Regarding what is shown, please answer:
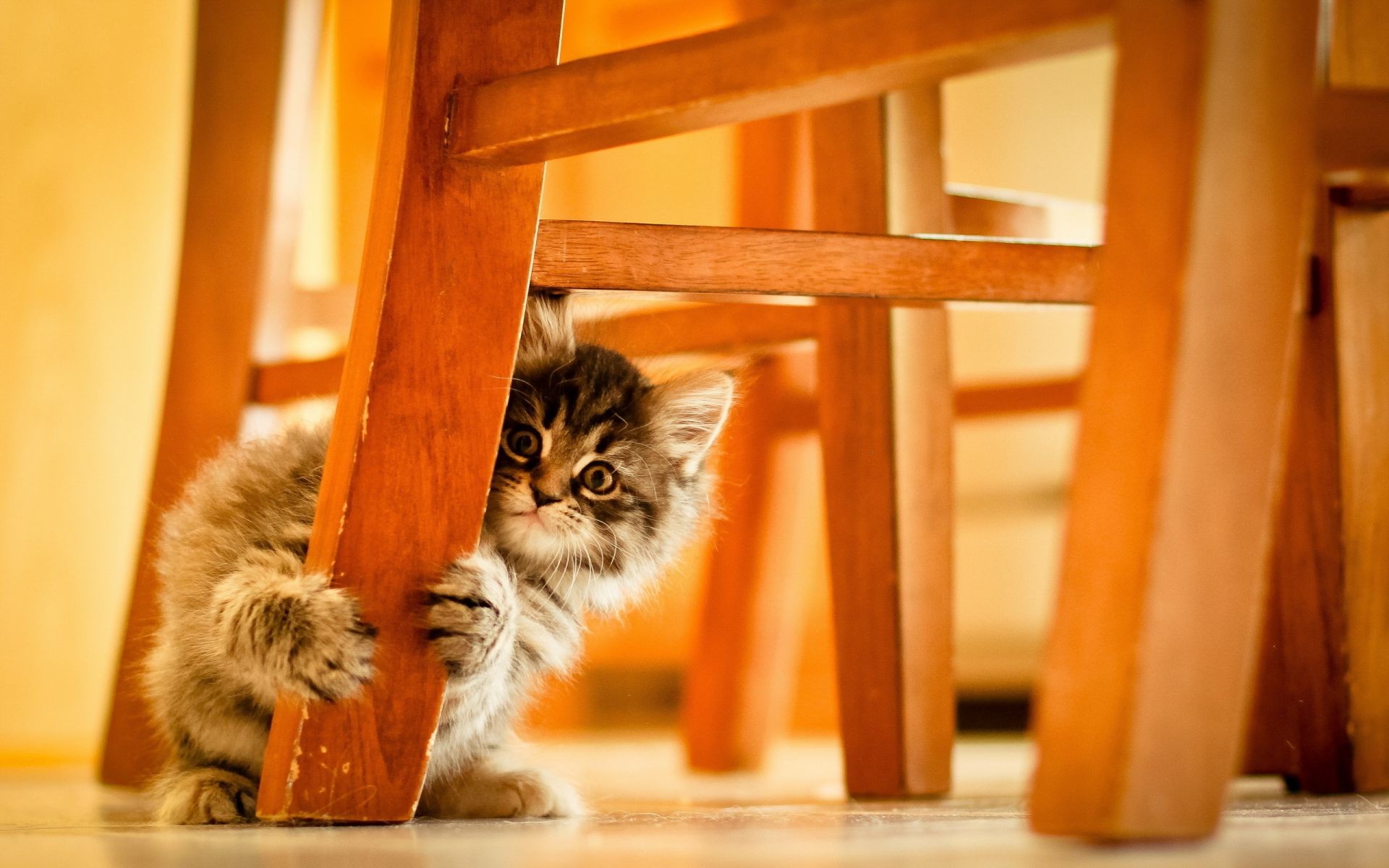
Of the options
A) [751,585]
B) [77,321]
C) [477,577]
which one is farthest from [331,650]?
[77,321]

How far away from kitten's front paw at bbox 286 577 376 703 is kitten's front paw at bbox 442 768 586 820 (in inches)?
12.7

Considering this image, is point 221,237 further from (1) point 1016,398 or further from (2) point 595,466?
(1) point 1016,398

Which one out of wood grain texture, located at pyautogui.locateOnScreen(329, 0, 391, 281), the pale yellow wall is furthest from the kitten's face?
wood grain texture, located at pyautogui.locateOnScreen(329, 0, 391, 281)

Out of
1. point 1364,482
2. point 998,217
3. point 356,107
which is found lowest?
point 1364,482

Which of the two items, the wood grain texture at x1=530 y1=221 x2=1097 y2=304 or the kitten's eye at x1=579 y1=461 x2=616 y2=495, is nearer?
the wood grain texture at x1=530 y1=221 x2=1097 y2=304

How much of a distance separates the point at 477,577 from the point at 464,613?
0.10 feet

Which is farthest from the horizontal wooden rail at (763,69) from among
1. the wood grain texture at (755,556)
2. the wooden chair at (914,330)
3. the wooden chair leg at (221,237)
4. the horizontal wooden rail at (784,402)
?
the wood grain texture at (755,556)

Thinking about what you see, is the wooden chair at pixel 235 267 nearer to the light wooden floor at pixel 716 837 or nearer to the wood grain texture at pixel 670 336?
the wood grain texture at pixel 670 336

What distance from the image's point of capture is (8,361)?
199cm

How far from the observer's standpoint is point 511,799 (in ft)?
4.01

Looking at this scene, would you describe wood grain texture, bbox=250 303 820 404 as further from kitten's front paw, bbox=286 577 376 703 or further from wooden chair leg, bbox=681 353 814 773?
kitten's front paw, bbox=286 577 376 703

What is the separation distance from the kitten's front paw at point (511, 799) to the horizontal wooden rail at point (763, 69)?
1.97 feet

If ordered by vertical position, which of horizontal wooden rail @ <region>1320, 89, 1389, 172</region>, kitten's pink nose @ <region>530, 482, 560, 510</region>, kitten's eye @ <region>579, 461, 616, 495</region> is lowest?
kitten's pink nose @ <region>530, 482, 560, 510</region>

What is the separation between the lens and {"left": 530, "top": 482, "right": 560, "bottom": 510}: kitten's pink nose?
1300 mm
